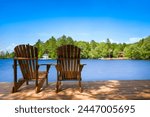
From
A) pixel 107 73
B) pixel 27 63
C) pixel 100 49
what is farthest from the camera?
pixel 100 49

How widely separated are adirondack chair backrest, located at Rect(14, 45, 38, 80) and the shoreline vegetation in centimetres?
4199

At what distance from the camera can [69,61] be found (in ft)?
14.0

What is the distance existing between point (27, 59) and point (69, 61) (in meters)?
0.81

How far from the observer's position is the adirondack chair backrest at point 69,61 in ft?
13.8

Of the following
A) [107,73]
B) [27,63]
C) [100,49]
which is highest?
[100,49]

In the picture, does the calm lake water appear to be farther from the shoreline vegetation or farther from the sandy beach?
the shoreline vegetation

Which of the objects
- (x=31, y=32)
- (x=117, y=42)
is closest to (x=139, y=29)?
(x=117, y=42)

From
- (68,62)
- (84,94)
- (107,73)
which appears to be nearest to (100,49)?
(107,73)

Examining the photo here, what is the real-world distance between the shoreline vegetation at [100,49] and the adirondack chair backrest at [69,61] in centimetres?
4203

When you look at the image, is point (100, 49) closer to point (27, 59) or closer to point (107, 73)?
point (107, 73)

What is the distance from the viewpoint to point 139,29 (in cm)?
7519

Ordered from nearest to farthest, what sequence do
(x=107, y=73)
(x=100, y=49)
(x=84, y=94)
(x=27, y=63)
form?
(x=84, y=94) < (x=27, y=63) < (x=107, y=73) < (x=100, y=49)

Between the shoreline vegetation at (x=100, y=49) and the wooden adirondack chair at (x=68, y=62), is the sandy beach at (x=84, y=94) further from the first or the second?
the shoreline vegetation at (x=100, y=49)

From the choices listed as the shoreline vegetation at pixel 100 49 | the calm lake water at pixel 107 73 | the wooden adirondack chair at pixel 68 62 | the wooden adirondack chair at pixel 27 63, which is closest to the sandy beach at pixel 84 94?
the wooden adirondack chair at pixel 27 63
